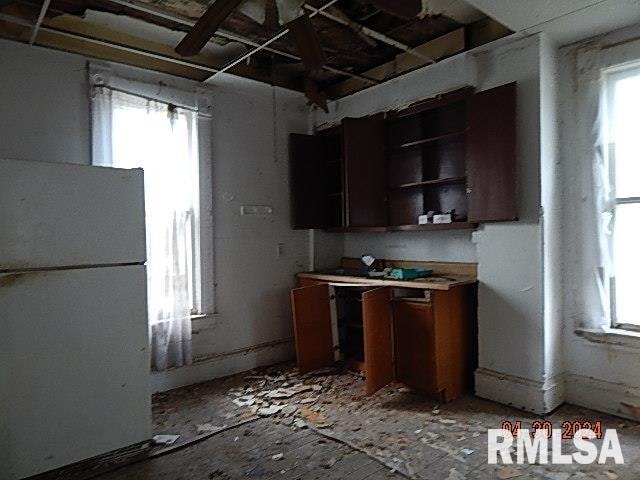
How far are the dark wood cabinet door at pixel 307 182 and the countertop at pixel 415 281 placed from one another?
609 millimetres

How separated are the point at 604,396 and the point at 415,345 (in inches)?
49.6

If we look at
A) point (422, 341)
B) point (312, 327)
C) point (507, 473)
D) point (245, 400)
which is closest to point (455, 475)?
point (507, 473)

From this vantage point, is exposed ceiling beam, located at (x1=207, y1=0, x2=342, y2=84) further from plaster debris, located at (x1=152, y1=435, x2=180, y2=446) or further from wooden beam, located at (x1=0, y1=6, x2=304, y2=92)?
plaster debris, located at (x1=152, y1=435, x2=180, y2=446)

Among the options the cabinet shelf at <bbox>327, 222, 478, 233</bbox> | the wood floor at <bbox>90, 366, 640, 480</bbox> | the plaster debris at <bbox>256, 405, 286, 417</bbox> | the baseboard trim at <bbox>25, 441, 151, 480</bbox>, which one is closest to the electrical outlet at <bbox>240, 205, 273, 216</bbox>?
the cabinet shelf at <bbox>327, 222, 478, 233</bbox>

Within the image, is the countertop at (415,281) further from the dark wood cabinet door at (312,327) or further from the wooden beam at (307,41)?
the wooden beam at (307,41)

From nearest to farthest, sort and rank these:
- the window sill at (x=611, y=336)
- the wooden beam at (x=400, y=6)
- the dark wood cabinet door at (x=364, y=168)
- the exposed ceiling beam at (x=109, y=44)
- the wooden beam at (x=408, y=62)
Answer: the wooden beam at (x=400, y=6)
the exposed ceiling beam at (x=109, y=44)
the window sill at (x=611, y=336)
the wooden beam at (x=408, y=62)
the dark wood cabinet door at (x=364, y=168)

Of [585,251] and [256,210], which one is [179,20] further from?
[585,251]

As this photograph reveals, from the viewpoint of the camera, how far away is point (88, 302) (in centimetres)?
218

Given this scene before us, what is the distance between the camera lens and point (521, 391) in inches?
114

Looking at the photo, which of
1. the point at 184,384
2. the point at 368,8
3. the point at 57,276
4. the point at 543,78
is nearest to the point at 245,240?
the point at 184,384

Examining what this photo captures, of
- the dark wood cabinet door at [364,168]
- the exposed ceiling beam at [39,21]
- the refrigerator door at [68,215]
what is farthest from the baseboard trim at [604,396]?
the exposed ceiling beam at [39,21]

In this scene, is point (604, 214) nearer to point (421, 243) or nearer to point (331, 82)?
point (421, 243)

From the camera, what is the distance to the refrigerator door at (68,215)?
198cm

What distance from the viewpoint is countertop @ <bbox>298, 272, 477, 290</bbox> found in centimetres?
299
